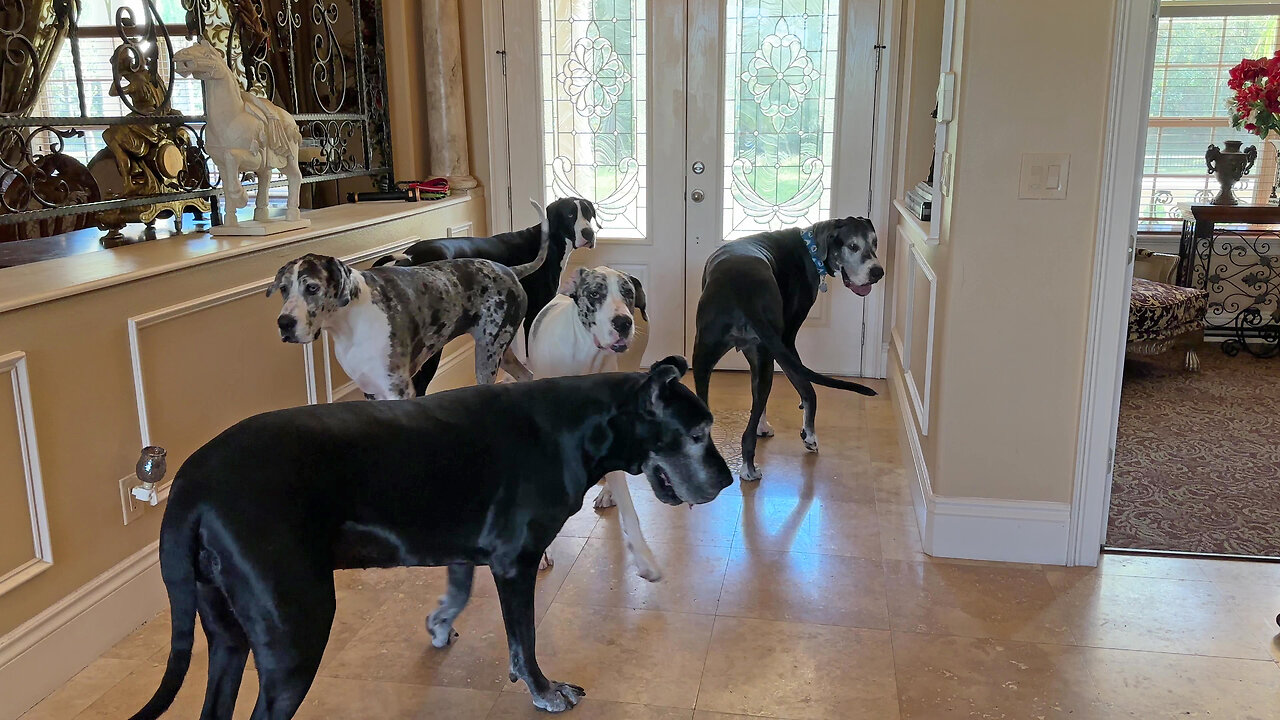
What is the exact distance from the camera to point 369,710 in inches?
85.9

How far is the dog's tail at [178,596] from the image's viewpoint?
155 cm

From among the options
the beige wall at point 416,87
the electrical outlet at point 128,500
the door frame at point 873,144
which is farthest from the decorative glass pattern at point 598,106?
the electrical outlet at point 128,500

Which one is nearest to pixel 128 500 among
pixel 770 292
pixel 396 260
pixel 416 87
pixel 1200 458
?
pixel 396 260

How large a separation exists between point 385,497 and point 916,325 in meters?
2.56

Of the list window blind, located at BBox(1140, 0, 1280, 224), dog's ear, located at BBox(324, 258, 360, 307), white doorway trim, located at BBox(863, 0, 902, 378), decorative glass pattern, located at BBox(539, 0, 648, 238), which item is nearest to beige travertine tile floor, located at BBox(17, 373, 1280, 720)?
dog's ear, located at BBox(324, 258, 360, 307)

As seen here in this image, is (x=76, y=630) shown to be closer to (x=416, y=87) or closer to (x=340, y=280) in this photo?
(x=340, y=280)

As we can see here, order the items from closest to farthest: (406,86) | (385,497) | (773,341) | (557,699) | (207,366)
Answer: (385,497) → (557,699) → (207,366) → (773,341) → (406,86)

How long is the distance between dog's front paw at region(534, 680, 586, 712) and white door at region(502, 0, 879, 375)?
3080 mm

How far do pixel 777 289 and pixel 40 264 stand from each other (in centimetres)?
231

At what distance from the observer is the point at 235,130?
296cm

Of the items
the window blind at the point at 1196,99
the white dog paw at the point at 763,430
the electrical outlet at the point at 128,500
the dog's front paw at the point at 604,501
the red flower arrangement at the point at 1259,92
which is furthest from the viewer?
the window blind at the point at 1196,99

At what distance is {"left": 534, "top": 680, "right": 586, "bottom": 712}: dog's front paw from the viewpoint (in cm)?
214

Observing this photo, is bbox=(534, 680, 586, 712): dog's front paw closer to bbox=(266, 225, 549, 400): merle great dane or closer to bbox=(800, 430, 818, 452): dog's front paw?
bbox=(266, 225, 549, 400): merle great dane

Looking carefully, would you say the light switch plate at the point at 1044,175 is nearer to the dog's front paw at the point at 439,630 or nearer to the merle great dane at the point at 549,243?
the merle great dane at the point at 549,243
